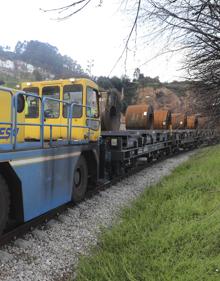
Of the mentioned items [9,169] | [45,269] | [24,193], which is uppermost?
[9,169]

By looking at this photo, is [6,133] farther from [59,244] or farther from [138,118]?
[138,118]

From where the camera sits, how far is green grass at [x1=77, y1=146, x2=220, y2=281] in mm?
4008

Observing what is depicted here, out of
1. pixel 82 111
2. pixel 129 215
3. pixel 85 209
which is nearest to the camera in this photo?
pixel 129 215

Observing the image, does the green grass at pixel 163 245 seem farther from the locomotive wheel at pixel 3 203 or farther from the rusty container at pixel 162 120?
the rusty container at pixel 162 120

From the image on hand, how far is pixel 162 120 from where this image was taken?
20.6 metres

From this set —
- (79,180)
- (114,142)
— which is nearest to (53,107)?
(79,180)

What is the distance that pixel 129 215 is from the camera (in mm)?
6887

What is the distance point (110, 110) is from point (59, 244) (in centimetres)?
750

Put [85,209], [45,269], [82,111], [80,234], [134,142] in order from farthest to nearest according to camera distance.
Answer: [134,142], [82,111], [85,209], [80,234], [45,269]

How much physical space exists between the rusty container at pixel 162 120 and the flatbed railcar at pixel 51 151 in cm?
782

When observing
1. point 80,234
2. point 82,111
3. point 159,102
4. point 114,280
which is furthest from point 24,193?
point 159,102

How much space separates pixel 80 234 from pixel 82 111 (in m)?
3.67

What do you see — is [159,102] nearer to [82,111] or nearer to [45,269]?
[82,111]

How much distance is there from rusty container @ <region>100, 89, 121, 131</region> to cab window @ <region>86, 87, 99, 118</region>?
6.49ft
